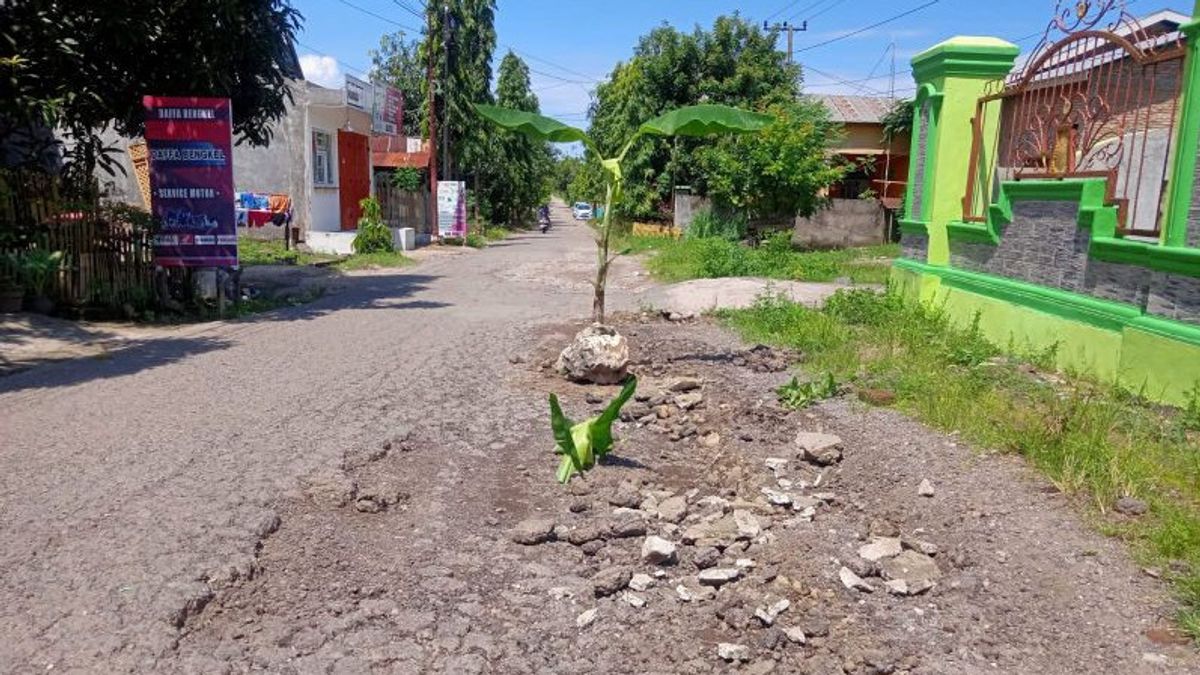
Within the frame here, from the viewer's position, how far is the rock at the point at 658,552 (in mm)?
3926

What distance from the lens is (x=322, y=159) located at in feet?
78.9

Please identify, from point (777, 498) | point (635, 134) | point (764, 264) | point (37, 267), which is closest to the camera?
point (777, 498)

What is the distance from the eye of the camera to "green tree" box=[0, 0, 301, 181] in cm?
1014

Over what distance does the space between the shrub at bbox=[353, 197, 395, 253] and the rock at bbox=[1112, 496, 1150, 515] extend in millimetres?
19977

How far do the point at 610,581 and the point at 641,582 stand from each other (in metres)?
0.15

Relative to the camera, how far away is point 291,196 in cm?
2295

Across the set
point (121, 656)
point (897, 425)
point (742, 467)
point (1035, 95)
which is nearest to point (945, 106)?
point (1035, 95)

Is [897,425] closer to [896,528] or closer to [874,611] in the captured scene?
[896,528]

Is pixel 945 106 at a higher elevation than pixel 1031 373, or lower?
higher

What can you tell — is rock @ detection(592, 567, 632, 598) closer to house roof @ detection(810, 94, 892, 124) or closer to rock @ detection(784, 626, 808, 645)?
rock @ detection(784, 626, 808, 645)

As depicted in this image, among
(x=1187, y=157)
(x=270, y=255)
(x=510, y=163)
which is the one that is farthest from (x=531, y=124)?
(x=510, y=163)

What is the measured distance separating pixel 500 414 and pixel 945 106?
18.8ft

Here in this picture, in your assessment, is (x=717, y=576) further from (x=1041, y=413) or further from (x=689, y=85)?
(x=689, y=85)

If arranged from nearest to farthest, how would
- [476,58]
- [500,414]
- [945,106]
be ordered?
1. [500,414]
2. [945,106]
3. [476,58]
